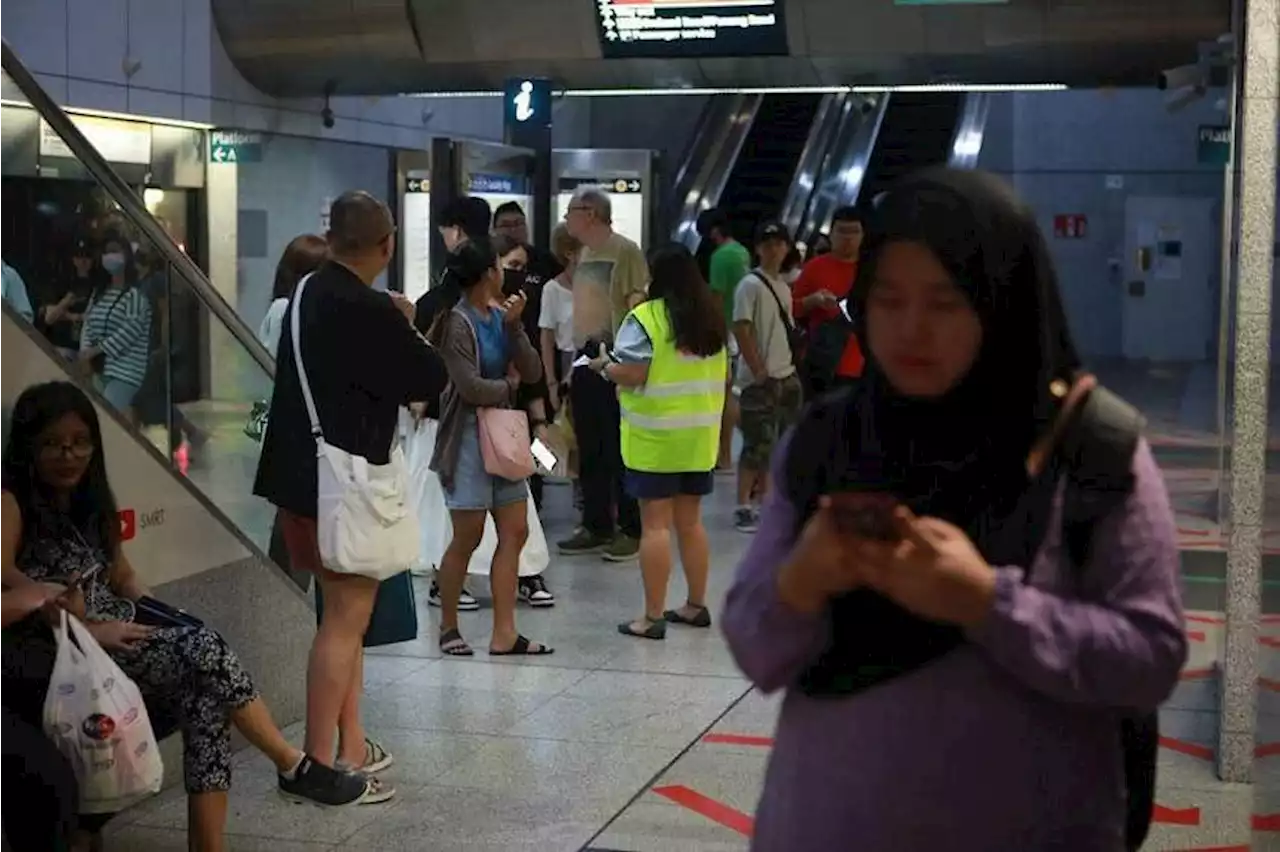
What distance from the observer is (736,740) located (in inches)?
230

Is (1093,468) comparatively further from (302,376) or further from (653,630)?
(653,630)

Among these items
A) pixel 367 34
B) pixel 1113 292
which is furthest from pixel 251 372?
pixel 1113 292

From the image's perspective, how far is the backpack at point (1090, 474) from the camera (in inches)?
76.2

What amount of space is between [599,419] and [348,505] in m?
4.32

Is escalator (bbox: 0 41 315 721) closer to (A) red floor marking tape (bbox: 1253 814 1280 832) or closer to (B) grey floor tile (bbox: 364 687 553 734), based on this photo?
(B) grey floor tile (bbox: 364 687 553 734)

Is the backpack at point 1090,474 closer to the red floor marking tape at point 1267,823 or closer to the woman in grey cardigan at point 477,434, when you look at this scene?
the red floor marking tape at point 1267,823

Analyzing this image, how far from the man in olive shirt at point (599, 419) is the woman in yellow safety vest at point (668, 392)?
1.58 meters

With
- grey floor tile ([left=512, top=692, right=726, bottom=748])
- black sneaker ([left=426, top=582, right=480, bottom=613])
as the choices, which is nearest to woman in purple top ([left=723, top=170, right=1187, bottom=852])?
grey floor tile ([left=512, top=692, right=726, bottom=748])

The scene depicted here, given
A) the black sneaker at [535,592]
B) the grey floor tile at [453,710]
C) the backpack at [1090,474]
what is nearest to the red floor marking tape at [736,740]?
the grey floor tile at [453,710]

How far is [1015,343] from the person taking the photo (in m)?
1.93

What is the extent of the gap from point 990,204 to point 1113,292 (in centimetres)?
2221

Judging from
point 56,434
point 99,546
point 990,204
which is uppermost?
point 990,204

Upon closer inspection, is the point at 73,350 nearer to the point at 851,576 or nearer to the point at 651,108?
the point at 851,576

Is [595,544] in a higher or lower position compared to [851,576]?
lower
